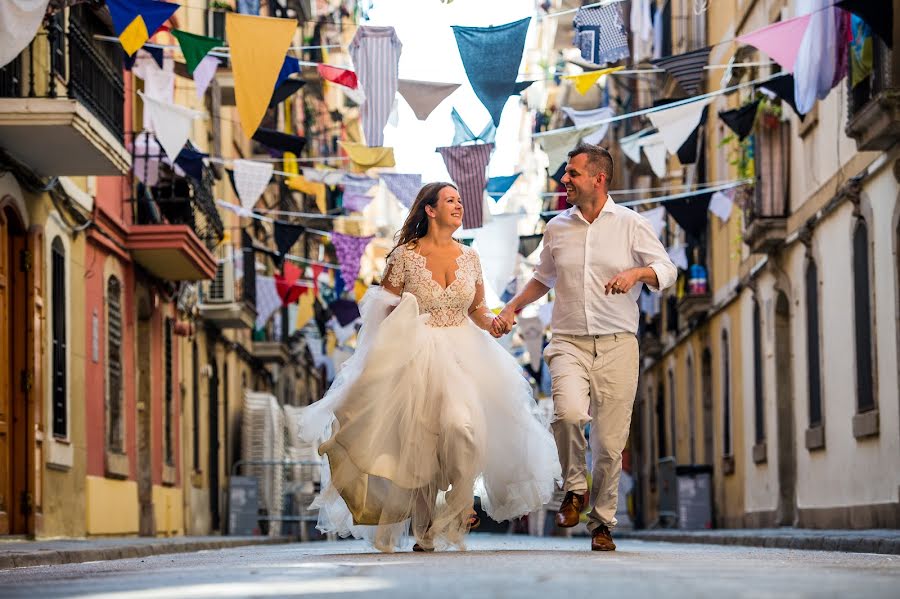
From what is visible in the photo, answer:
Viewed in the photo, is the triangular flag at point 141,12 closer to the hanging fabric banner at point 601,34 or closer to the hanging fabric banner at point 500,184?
the hanging fabric banner at point 601,34

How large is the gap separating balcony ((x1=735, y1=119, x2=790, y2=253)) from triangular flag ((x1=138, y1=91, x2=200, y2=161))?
323 inches

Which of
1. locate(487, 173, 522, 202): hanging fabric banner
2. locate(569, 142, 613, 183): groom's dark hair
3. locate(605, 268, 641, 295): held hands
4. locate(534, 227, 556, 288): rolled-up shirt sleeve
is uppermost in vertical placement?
locate(487, 173, 522, 202): hanging fabric banner

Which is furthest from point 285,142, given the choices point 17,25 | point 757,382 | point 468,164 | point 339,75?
point 757,382

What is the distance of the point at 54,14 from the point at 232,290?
1354 cm

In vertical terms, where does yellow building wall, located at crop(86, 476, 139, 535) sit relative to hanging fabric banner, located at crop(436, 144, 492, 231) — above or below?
below

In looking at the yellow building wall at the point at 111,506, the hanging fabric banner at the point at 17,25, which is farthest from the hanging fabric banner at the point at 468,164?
the hanging fabric banner at the point at 17,25

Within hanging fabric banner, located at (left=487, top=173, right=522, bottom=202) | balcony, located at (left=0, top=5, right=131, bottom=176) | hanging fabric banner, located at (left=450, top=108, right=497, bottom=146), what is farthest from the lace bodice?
hanging fabric banner, located at (left=487, top=173, right=522, bottom=202)

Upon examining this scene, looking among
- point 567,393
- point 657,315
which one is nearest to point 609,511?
point 567,393

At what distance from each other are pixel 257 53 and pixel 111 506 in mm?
7443

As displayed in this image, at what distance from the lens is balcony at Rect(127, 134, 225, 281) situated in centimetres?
2278

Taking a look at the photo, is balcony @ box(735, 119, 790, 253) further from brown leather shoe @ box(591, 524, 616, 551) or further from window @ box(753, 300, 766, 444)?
brown leather shoe @ box(591, 524, 616, 551)

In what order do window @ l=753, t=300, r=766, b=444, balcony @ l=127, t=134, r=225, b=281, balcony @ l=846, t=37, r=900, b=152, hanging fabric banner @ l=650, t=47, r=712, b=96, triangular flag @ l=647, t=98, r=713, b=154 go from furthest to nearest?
window @ l=753, t=300, r=766, b=444 → balcony @ l=127, t=134, r=225, b=281 → triangular flag @ l=647, t=98, r=713, b=154 → hanging fabric banner @ l=650, t=47, r=712, b=96 → balcony @ l=846, t=37, r=900, b=152

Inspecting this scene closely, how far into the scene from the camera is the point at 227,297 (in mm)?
30047

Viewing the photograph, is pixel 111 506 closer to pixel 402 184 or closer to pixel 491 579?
pixel 402 184
